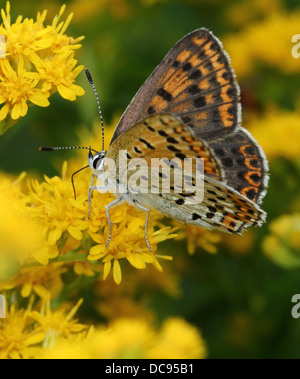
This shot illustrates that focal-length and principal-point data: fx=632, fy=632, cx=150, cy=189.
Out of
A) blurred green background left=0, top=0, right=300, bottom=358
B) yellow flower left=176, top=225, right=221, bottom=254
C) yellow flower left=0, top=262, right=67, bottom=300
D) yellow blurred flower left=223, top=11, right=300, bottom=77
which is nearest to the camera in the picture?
yellow flower left=0, top=262, right=67, bottom=300

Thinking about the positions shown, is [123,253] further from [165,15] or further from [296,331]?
[165,15]

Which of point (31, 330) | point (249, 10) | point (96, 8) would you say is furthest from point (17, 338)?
point (249, 10)

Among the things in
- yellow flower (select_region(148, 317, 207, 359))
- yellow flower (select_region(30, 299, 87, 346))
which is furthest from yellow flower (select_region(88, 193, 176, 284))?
yellow flower (select_region(148, 317, 207, 359))

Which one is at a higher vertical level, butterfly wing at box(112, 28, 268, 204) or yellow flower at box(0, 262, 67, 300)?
butterfly wing at box(112, 28, 268, 204)

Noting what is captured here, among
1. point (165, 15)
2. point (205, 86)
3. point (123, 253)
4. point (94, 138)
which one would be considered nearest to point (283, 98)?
point (165, 15)

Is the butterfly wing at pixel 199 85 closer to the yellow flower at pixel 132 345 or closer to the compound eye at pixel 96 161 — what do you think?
the compound eye at pixel 96 161

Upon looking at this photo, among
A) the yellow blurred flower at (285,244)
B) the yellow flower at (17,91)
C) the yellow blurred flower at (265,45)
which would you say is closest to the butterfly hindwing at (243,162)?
the yellow blurred flower at (285,244)

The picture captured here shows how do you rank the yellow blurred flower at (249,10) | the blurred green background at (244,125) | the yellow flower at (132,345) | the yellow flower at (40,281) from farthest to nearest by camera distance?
the yellow blurred flower at (249,10), the blurred green background at (244,125), the yellow flower at (40,281), the yellow flower at (132,345)

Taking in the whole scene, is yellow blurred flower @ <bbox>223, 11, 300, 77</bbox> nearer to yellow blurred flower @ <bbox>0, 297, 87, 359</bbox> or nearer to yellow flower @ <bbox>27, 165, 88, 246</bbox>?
yellow flower @ <bbox>27, 165, 88, 246</bbox>
